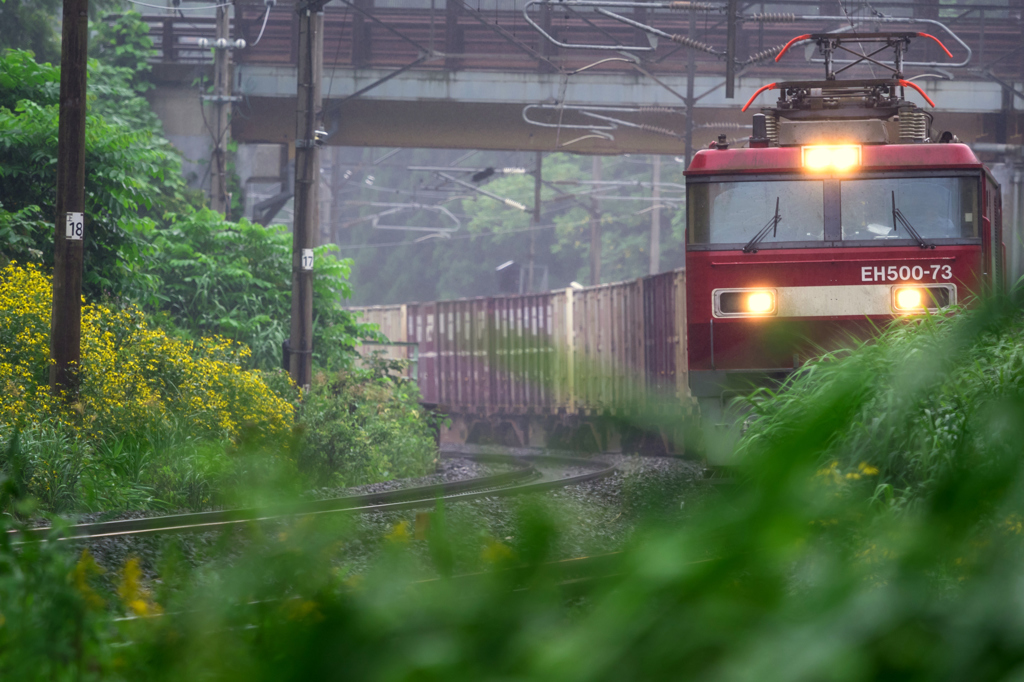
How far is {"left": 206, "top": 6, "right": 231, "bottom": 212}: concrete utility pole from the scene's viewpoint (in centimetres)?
2248

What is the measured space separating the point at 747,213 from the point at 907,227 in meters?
1.28

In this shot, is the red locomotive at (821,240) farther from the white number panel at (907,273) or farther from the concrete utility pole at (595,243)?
the concrete utility pole at (595,243)

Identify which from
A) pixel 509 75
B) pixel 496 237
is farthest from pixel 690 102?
pixel 496 237

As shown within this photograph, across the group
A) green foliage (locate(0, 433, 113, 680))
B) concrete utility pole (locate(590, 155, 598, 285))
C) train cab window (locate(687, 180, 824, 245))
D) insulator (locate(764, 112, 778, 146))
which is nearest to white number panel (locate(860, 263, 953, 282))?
train cab window (locate(687, 180, 824, 245))

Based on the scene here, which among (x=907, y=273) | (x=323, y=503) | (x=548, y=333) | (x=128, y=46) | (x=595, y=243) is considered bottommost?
(x=323, y=503)

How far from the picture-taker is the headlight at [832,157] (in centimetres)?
876

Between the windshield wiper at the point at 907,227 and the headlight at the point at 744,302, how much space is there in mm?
1183

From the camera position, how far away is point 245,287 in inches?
728

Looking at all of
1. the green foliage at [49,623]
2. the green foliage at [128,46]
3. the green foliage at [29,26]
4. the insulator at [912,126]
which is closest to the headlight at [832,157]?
the insulator at [912,126]

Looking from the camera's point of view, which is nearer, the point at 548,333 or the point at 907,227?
the point at 907,227

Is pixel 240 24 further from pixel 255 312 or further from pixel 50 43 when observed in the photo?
pixel 255 312

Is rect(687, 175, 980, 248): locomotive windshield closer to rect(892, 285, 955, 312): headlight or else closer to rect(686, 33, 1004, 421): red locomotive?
rect(686, 33, 1004, 421): red locomotive

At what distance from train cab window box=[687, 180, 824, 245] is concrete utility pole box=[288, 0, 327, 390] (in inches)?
360

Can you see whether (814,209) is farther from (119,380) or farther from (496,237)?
(496,237)
